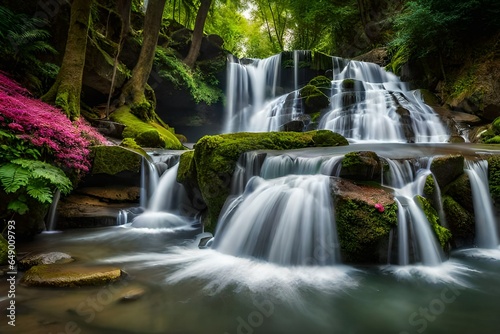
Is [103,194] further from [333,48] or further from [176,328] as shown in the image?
[333,48]

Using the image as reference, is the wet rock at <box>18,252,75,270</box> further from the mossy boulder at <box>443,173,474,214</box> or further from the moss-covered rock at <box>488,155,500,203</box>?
the moss-covered rock at <box>488,155,500,203</box>

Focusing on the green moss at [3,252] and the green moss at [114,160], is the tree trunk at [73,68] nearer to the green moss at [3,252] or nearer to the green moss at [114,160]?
the green moss at [114,160]

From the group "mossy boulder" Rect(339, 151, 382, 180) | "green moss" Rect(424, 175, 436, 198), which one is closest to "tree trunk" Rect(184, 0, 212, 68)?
"mossy boulder" Rect(339, 151, 382, 180)

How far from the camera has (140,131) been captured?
10.9m

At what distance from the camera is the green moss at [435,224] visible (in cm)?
428

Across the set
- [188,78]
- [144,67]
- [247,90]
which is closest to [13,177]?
[144,67]

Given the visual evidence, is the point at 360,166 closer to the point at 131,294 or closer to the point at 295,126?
the point at 131,294

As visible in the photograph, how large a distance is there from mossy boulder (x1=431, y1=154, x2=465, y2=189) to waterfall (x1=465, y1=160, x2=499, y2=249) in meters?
0.32

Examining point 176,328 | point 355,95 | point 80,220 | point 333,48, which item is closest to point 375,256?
point 176,328

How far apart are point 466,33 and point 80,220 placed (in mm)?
15087

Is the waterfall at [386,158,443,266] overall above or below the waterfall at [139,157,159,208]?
below

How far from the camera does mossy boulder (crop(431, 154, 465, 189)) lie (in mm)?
4992

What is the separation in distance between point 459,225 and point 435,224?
0.93 metres

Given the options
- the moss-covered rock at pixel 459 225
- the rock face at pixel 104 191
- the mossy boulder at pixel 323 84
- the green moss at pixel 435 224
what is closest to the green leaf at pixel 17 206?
the rock face at pixel 104 191
